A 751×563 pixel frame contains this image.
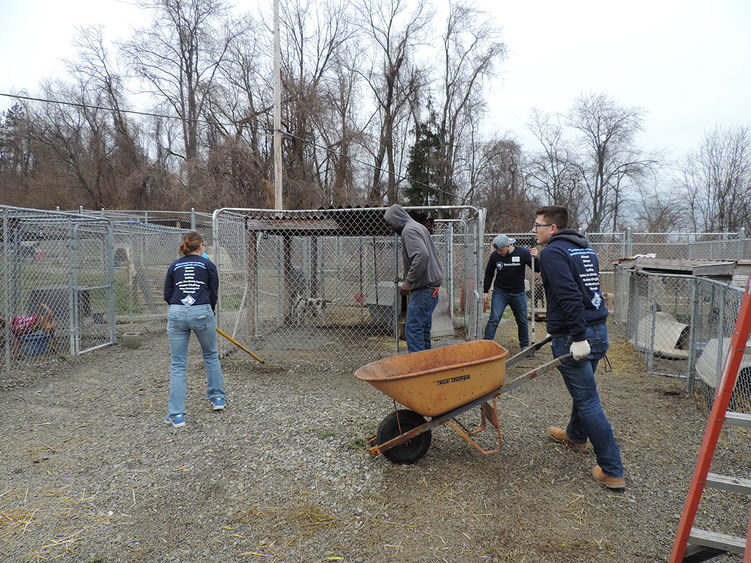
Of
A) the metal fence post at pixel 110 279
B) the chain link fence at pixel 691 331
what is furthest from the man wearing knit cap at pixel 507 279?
the metal fence post at pixel 110 279

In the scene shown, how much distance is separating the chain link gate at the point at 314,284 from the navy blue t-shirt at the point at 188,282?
1622 millimetres

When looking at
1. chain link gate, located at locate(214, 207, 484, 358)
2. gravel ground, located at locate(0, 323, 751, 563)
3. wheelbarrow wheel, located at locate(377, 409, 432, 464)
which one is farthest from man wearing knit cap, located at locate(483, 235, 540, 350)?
wheelbarrow wheel, located at locate(377, 409, 432, 464)

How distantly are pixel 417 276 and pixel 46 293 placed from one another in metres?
5.78

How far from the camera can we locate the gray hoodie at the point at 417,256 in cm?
449

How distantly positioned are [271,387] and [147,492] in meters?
2.26

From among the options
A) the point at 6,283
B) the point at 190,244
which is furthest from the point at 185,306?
the point at 6,283

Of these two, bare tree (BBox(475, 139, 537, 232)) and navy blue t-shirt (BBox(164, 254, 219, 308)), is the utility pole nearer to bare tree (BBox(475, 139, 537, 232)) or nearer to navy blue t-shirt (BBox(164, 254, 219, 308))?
navy blue t-shirt (BBox(164, 254, 219, 308))

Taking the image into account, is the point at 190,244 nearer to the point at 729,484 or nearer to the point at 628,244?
the point at 729,484

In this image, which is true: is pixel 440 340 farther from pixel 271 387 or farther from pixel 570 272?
pixel 570 272

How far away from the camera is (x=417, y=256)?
177 inches

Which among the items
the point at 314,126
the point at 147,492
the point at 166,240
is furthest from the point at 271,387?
the point at 314,126

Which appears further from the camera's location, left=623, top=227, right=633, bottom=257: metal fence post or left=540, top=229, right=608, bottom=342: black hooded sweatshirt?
left=623, top=227, right=633, bottom=257: metal fence post

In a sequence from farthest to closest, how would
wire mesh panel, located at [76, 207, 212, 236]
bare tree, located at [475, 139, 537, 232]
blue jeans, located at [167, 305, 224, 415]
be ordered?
bare tree, located at [475, 139, 537, 232] < wire mesh panel, located at [76, 207, 212, 236] < blue jeans, located at [167, 305, 224, 415]

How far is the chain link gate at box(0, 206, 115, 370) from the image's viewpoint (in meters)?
6.07
